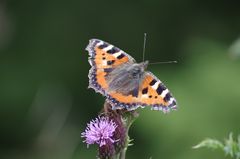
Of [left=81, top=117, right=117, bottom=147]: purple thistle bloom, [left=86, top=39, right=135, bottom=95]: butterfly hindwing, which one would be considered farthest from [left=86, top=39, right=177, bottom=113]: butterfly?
[left=81, top=117, right=117, bottom=147]: purple thistle bloom

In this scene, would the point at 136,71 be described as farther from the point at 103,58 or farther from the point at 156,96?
the point at 156,96

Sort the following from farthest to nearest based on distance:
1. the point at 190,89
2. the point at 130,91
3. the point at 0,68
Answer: the point at 0,68
the point at 190,89
the point at 130,91

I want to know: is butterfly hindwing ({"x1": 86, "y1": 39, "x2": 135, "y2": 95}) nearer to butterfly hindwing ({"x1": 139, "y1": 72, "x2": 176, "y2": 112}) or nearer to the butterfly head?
the butterfly head

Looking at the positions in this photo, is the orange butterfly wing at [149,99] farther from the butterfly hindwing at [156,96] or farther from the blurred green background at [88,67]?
the blurred green background at [88,67]

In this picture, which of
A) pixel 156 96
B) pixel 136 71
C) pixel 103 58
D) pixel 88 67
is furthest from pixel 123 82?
pixel 88 67

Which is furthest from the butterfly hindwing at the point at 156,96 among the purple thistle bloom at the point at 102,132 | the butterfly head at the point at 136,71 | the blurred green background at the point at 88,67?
the blurred green background at the point at 88,67

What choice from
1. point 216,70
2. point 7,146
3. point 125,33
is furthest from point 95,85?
point 125,33

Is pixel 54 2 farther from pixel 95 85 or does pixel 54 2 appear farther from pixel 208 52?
pixel 95 85
